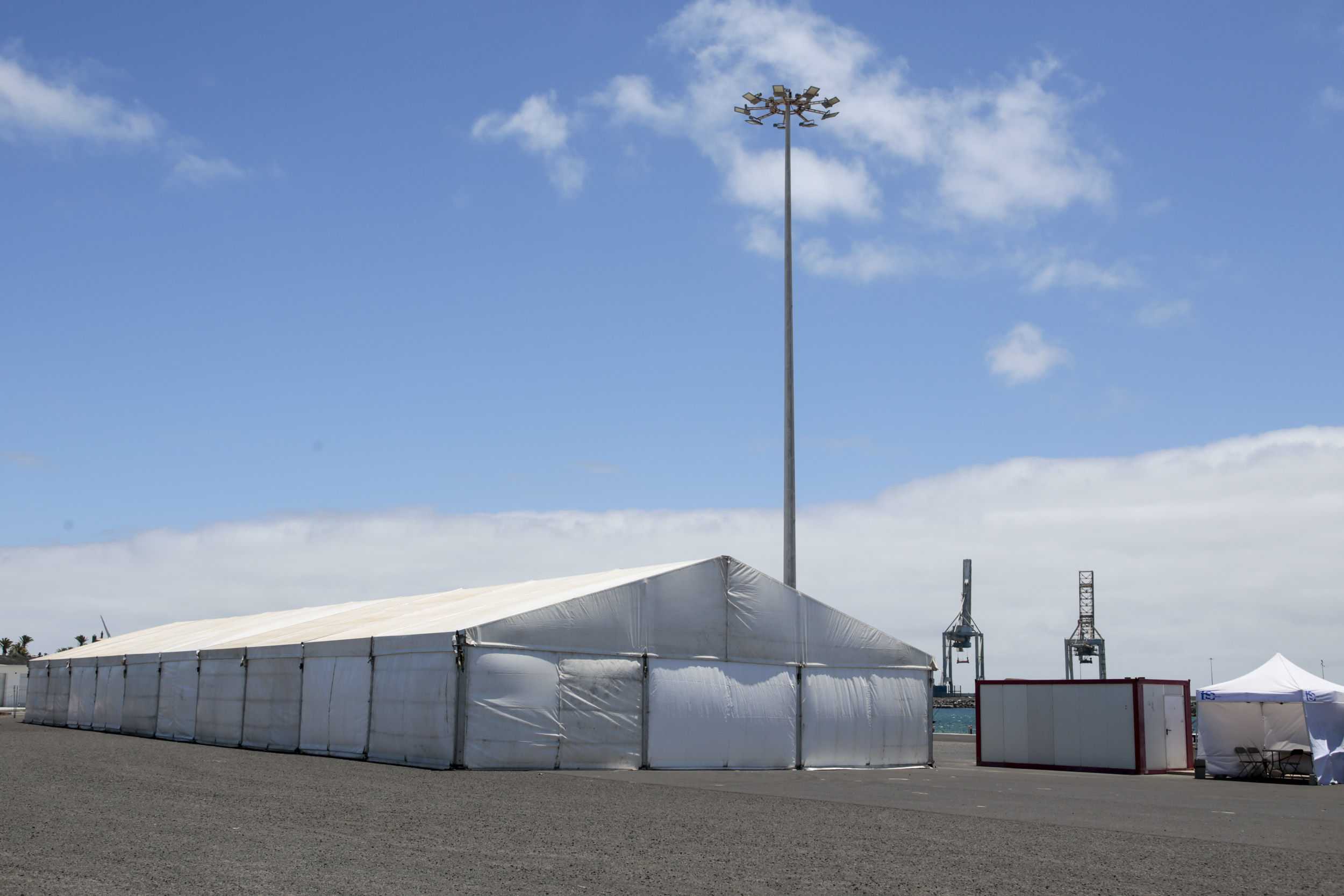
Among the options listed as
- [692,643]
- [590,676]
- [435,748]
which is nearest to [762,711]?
[692,643]

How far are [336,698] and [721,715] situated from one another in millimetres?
8360

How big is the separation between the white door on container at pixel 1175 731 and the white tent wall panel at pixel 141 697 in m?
28.3

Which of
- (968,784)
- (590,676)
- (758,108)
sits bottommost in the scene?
(968,784)

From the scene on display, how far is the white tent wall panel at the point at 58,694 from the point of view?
133ft

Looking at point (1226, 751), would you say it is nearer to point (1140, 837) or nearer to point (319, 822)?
point (1140, 837)

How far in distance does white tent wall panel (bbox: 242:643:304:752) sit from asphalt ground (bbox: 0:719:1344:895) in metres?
5.47

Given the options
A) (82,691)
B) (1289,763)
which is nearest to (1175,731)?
(1289,763)

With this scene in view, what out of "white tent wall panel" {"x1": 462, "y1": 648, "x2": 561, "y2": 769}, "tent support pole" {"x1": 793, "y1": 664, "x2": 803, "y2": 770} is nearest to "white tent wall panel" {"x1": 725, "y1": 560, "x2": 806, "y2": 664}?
"tent support pole" {"x1": 793, "y1": 664, "x2": 803, "y2": 770}

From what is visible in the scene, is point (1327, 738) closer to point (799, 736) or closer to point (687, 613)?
point (799, 736)

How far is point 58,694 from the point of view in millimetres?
41562

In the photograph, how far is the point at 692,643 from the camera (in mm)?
24344

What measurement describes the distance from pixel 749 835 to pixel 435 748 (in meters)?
10.1

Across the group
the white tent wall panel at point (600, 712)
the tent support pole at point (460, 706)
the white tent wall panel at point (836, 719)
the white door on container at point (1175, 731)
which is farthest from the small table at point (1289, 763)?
the tent support pole at point (460, 706)

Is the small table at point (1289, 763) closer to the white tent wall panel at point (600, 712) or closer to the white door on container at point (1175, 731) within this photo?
the white door on container at point (1175, 731)
